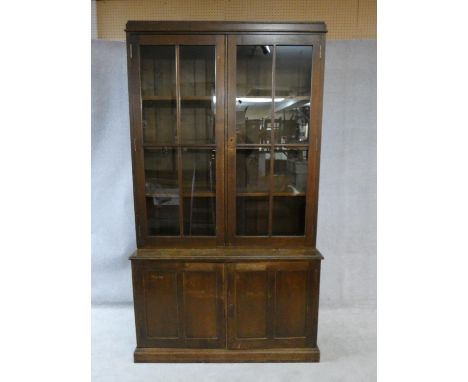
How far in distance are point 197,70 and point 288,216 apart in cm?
96

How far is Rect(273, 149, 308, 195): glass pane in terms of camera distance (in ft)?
5.68

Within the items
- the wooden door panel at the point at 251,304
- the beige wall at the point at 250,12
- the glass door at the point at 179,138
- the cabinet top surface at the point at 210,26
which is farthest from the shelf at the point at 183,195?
the beige wall at the point at 250,12

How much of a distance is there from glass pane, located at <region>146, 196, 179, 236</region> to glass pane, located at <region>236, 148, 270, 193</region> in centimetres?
39

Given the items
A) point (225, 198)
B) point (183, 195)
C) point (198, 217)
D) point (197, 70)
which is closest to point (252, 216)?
point (225, 198)

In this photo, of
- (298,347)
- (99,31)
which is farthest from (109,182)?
(298,347)

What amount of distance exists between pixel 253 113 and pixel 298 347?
1339 millimetres

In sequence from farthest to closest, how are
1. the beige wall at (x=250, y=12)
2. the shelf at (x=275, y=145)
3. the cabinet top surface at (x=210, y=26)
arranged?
the beige wall at (x=250, y=12), the shelf at (x=275, y=145), the cabinet top surface at (x=210, y=26)

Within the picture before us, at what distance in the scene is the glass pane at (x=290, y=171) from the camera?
5.68ft

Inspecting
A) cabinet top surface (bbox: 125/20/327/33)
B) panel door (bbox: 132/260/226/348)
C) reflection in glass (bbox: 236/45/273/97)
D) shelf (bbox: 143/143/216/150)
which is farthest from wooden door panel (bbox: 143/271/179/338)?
cabinet top surface (bbox: 125/20/327/33)

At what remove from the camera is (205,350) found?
175cm

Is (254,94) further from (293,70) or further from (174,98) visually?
(174,98)

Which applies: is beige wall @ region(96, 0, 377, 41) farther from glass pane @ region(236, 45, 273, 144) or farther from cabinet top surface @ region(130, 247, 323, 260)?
cabinet top surface @ region(130, 247, 323, 260)

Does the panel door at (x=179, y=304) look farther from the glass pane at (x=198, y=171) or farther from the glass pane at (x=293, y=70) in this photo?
the glass pane at (x=293, y=70)

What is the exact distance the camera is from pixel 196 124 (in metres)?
1.73
